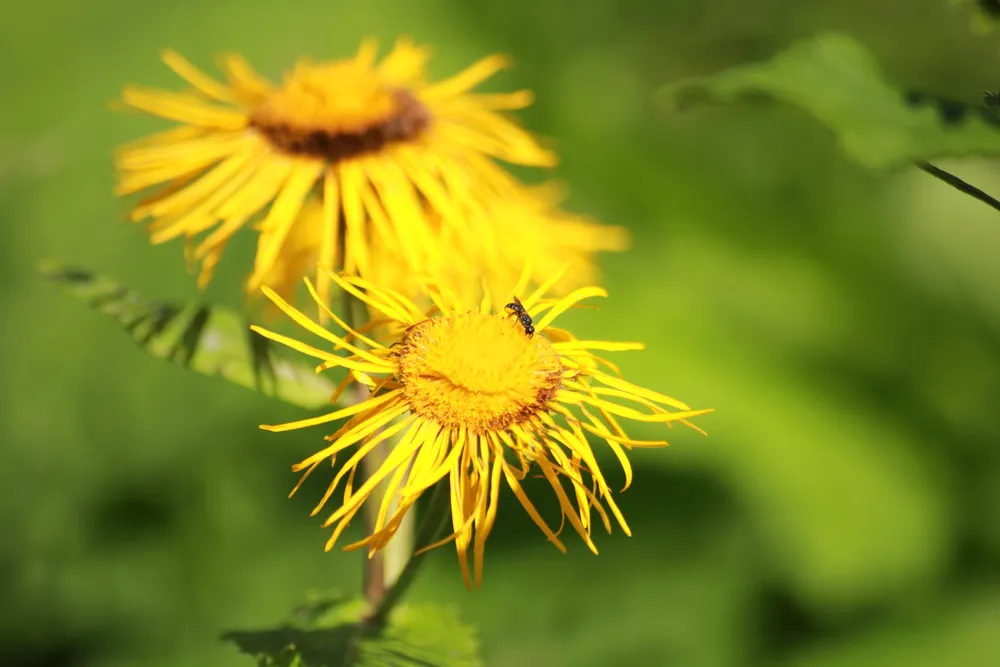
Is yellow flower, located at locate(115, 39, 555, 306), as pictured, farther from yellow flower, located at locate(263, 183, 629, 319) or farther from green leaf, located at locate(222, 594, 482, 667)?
green leaf, located at locate(222, 594, 482, 667)

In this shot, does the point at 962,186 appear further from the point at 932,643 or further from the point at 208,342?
the point at 932,643

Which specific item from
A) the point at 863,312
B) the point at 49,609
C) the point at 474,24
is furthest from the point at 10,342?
the point at 863,312

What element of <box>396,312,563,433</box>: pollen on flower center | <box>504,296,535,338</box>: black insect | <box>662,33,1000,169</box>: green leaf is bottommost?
<box>396,312,563,433</box>: pollen on flower center

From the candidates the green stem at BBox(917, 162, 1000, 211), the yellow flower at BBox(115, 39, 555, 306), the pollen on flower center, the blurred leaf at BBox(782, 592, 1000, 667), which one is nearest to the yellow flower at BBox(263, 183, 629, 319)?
the yellow flower at BBox(115, 39, 555, 306)

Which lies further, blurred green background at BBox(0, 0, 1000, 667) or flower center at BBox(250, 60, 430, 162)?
blurred green background at BBox(0, 0, 1000, 667)

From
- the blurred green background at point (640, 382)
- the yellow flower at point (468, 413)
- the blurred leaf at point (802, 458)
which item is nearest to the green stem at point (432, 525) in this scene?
the yellow flower at point (468, 413)

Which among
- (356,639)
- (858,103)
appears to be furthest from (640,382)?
(858,103)
